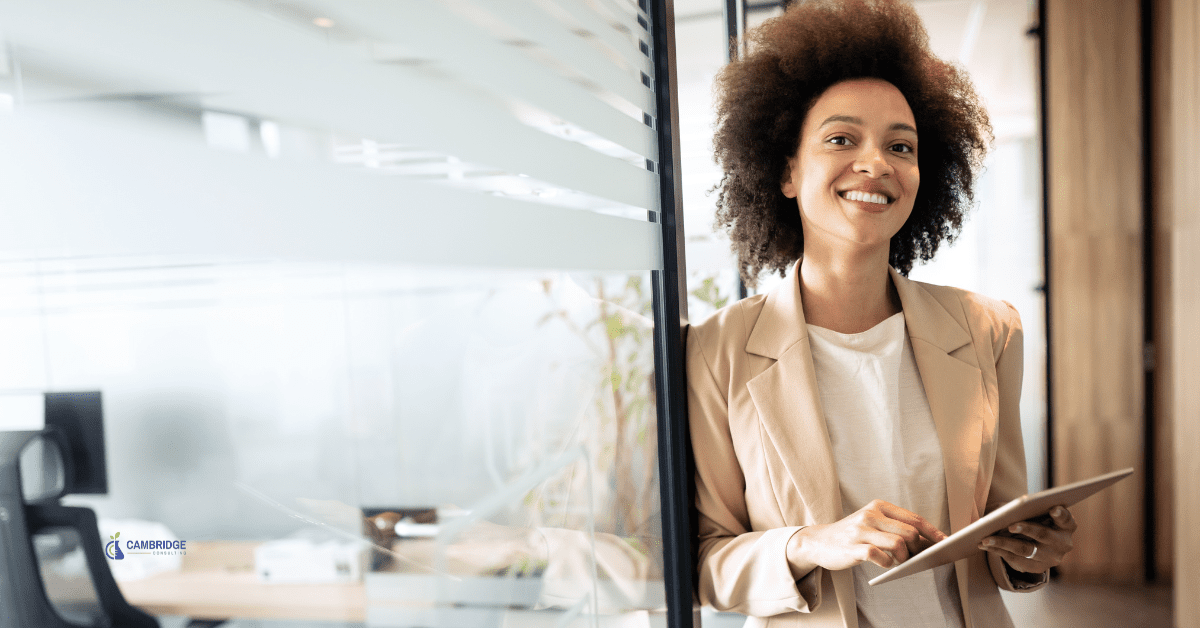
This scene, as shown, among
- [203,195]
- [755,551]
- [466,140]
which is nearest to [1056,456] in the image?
[755,551]

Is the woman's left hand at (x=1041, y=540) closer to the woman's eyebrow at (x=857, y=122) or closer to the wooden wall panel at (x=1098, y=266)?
the woman's eyebrow at (x=857, y=122)

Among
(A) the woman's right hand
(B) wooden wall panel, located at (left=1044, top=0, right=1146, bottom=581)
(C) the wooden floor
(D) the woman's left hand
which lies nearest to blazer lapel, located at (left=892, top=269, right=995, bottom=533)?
(D) the woman's left hand

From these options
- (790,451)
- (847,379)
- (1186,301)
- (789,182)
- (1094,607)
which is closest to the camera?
(790,451)

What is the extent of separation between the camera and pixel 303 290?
1.39 feet

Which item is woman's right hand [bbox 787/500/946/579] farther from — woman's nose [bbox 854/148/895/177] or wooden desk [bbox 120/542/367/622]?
wooden desk [bbox 120/542/367/622]

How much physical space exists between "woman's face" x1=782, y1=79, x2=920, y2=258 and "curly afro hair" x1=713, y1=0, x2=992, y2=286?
0.07 metres

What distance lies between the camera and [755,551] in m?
1.22

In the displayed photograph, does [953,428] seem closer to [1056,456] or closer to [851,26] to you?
[851,26]

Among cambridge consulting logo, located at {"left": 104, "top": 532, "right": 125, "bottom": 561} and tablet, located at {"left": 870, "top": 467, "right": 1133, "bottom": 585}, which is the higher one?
cambridge consulting logo, located at {"left": 104, "top": 532, "right": 125, "bottom": 561}

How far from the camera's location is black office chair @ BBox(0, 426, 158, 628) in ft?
0.97

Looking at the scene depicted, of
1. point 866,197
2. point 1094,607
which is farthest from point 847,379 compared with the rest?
point 1094,607

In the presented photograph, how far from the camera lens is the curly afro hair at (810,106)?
143 centimetres

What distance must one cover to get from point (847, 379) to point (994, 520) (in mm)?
485

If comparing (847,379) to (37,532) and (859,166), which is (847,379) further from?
(37,532)
